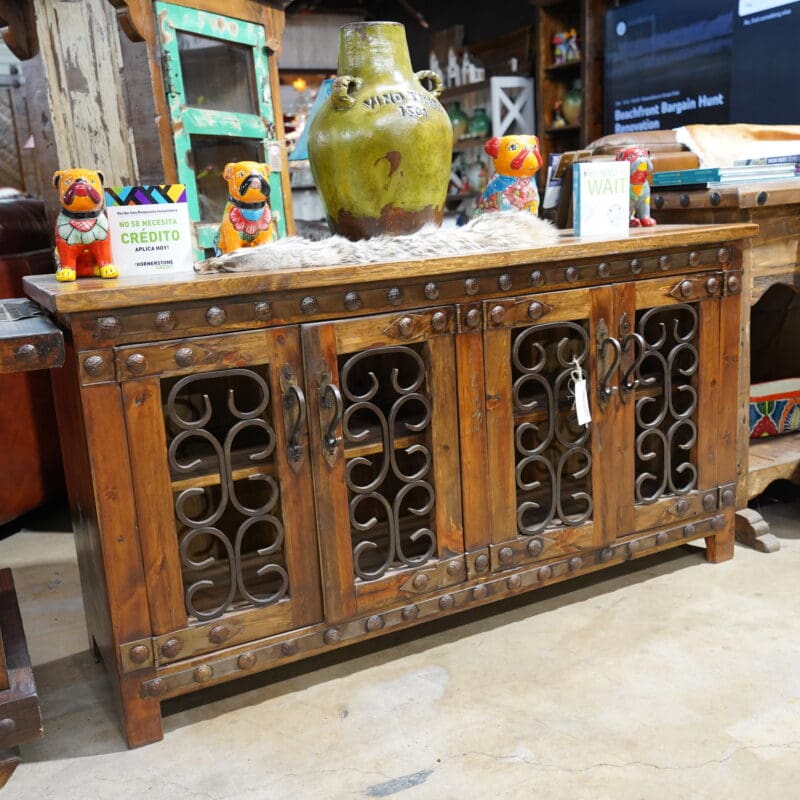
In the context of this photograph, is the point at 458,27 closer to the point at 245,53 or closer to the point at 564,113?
the point at 564,113

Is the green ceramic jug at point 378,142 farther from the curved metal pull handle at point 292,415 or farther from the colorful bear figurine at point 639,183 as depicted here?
the colorful bear figurine at point 639,183

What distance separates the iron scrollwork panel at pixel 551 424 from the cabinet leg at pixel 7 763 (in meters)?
1.11

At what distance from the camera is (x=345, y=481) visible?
1688 mm

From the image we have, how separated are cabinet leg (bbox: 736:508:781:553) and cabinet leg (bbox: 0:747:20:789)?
73.1 inches

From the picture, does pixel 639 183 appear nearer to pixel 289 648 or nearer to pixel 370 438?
pixel 370 438

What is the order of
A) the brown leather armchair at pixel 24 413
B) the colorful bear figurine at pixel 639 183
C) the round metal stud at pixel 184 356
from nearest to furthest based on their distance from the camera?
1. the round metal stud at pixel 184 356
2. the colorful bear figurine at pixel 639 183
3. the brown leather armchair at pixel 24 413

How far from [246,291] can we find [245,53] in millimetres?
1497

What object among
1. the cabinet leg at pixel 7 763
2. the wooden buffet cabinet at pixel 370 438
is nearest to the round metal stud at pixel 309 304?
the wooden buffet cabinet at pixel 370 438

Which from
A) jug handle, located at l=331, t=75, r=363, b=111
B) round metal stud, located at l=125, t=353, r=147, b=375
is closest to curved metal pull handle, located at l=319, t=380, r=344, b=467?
round metal stud, located at l=125, t=353, r=147, b=375

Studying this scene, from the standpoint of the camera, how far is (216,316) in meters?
1.51

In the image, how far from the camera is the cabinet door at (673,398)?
6.53ft

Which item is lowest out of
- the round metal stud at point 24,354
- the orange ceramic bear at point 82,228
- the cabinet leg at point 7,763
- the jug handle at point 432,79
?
the cabinet leg at point 7,763

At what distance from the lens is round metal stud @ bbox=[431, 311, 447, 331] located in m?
1.72

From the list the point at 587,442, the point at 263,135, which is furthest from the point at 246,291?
the point at 263,135
